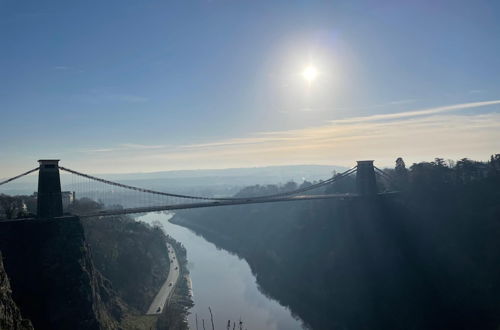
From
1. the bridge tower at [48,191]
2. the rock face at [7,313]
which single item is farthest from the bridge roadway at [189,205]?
the rock face at [7,313]

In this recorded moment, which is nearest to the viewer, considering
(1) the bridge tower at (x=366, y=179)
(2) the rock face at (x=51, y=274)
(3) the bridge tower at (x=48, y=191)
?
(2) the rock face at (x=51, y=274)

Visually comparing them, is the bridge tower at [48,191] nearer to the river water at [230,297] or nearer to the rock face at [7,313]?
the rock face at [7,313]

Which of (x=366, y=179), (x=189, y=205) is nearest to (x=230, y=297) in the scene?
(x=189, y=205)

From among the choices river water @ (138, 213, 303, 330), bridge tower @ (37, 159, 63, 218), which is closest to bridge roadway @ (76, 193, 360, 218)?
→ bridge tower @ (37, 159, 63, 218)

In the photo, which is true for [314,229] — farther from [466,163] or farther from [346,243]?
[466,163]

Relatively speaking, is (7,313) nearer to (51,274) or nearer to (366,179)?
(51,274)

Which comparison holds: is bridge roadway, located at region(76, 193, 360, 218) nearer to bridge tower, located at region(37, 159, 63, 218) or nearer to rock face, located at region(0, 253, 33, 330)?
bridge tower, located at region(37, 159, 63, 218)

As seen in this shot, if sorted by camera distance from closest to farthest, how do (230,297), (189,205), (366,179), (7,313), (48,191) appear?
(7,313) < (48,191) < (189,205) < (230,297) < (366,179)
